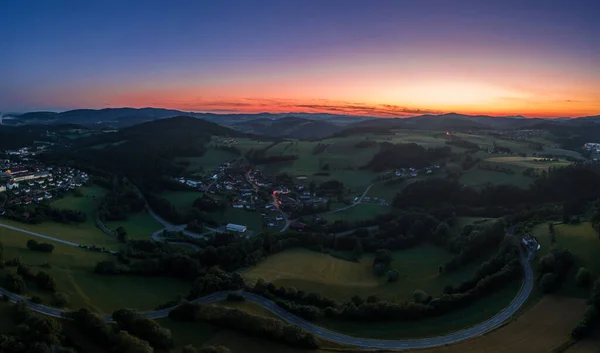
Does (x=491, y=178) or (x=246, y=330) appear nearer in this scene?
(x=246, y=330)

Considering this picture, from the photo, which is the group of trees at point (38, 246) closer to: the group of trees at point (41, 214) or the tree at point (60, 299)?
the group of trees at point (41, 214)

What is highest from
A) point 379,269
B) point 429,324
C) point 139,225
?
A: point 429,324

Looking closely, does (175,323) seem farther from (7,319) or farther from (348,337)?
(348,337)

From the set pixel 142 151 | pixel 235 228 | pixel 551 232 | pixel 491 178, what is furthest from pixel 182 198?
pixel 551 232

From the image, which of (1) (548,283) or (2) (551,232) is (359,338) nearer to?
(1) (548,283)

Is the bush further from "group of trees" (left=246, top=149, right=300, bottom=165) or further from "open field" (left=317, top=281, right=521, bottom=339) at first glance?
"group of trees" (left=246, top=149, right=300, bottom=165)

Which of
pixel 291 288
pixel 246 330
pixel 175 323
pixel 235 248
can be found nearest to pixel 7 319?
pixel 175 323
